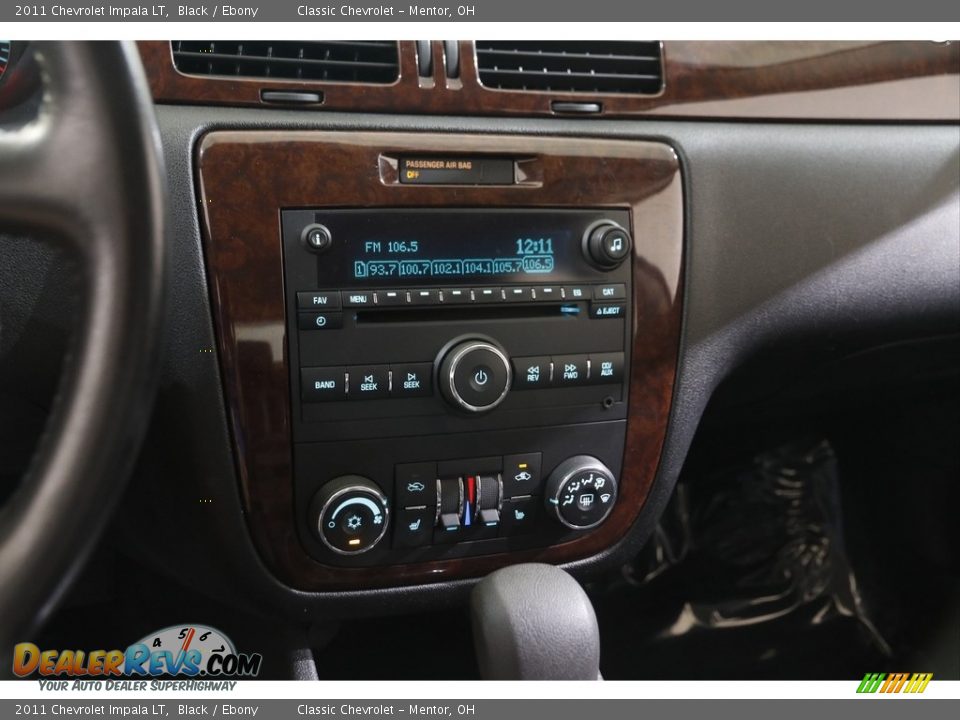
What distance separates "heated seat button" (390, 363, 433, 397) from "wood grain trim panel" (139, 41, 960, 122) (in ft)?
0.85

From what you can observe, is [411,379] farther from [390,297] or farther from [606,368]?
[606,368]

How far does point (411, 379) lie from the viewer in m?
0.91

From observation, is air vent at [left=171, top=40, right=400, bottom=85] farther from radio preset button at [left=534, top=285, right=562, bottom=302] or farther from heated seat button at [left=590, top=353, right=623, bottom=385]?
heated seat button at [left=590, top=353, right=623, bottom=385]

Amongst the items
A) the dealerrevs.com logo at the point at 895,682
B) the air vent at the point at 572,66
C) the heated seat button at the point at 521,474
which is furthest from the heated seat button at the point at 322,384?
the dealerrevs.com logo at the point at 895,682

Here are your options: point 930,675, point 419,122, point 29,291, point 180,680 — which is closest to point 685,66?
point 419,122

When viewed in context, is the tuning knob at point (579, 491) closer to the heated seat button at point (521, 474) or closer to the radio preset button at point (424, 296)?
the heated seat button at point (521, 474)

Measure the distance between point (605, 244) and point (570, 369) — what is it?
0.46 feet

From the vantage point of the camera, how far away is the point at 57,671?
1.01 m

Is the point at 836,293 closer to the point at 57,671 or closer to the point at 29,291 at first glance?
the point at 29,291

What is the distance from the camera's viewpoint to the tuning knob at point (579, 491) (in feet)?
3.23

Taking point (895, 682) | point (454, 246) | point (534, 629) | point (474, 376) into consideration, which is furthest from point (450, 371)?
point (895, 682)

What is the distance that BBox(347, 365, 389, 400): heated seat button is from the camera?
35.3 inches

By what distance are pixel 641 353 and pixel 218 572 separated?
53cm

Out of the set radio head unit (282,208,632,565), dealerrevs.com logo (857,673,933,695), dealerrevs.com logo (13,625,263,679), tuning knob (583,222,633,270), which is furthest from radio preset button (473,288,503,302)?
dealerrevs.com logo (857,673,933,695)
